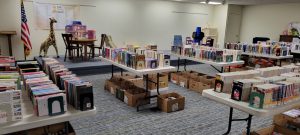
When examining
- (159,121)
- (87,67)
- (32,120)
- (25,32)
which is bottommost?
(159,121)

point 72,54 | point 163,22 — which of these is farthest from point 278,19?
point 72,54

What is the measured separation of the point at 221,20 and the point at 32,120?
424 inches

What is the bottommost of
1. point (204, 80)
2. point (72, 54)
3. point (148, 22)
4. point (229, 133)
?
point (229, 133)

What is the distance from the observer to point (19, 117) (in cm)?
171

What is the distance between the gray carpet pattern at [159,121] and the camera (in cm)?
314

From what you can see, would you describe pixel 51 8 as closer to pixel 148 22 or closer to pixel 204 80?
pixel 148 22

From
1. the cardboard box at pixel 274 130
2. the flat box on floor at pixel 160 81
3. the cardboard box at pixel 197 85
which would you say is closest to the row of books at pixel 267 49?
the cardboard box at pixel 197 85

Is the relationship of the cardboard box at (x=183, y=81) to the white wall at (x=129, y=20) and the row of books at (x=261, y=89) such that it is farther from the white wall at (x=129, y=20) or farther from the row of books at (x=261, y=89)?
the white wall at (x=129, y=20)

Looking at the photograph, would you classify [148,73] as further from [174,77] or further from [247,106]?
[174,77]

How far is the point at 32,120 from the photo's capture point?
1.74m

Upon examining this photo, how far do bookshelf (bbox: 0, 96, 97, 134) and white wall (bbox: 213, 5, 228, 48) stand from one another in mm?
10201

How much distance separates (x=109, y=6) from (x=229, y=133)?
681 centimetres

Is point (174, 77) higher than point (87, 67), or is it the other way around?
point (87, 67)

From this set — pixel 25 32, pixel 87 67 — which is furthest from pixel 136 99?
pixel 25 32
